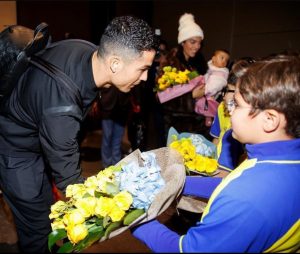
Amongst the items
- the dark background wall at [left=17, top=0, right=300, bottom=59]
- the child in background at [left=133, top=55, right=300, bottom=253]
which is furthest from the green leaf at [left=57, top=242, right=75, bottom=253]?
the dark background wall at [left=17, top=0, right=300, bottom=59]

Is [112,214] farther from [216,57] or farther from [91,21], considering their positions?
[91,21]

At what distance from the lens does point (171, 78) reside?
3.26 metres

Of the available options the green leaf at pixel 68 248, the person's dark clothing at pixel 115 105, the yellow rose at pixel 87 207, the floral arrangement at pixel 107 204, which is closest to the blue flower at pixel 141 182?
the floral arrangement at pixel 107 204

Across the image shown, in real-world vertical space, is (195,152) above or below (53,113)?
below

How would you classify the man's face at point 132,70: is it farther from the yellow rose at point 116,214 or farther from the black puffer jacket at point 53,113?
the yellow rose at point 116,214

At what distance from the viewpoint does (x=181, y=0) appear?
586cm

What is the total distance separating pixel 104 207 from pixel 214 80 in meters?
2.49

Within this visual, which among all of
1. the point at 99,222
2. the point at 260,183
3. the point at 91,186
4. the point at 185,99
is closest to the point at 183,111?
the point at 185,99

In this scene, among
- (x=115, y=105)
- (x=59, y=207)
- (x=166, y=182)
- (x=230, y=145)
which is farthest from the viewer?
(x=115, y=105)

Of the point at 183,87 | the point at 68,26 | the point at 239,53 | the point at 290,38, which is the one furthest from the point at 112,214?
the point at 68,26

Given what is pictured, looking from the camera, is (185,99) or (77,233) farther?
(185,99)

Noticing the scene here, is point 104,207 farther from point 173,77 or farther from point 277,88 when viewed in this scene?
point 173,77

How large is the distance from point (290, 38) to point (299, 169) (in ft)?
10.8

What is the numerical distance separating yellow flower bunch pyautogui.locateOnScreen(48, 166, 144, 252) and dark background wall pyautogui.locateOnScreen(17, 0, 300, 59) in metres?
3.21
